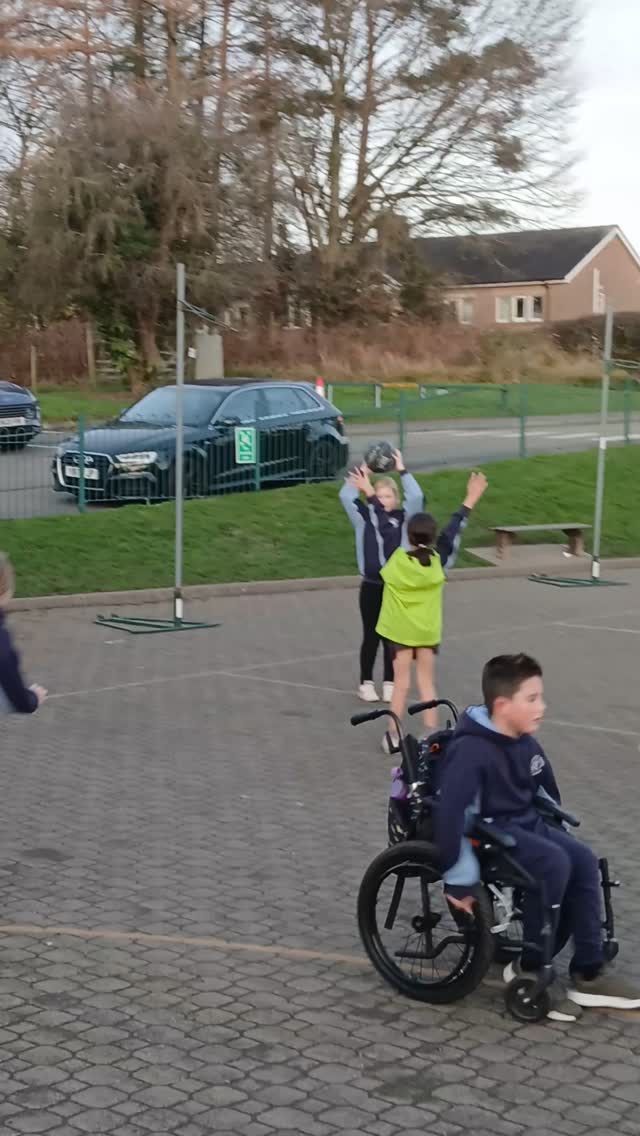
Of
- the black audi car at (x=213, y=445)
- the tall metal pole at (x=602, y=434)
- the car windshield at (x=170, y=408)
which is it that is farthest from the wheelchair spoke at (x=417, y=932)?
the car windshield at (x=170, y=408)

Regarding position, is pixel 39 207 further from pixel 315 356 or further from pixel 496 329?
pixel 496 329

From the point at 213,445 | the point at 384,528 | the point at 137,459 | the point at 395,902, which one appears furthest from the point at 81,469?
the point at 395,902

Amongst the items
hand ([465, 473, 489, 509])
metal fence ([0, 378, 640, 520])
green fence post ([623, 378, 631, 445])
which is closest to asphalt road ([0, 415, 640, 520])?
metal fence ([0, 378, 640, 520])

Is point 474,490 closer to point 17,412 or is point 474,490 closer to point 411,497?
point 411,497

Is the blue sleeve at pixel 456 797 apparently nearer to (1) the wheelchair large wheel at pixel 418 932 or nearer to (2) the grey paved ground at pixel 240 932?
(1) the wheelchair large wheel at pixel 418 932

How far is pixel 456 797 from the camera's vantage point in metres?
4.52

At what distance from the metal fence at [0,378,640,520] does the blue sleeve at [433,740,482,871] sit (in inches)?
498

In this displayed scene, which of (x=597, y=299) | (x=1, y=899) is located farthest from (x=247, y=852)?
(x=597, y=299)

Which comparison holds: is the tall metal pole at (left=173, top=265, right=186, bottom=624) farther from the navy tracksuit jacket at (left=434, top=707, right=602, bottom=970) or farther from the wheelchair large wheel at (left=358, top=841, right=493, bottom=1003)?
the navy tracksuit jacket at (left=434, top=707, right=602, bottom=970)

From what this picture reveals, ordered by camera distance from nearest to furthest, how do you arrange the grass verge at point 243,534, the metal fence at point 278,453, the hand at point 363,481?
the hand at point 363,481 < the grass verge at point 243,534 < the metal fence at point 278,453

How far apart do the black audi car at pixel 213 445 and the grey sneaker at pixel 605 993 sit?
1326 centimetres

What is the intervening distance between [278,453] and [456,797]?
14.9m

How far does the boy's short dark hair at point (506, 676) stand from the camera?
452 centimetres

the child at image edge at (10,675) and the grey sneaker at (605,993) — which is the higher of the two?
the child at image edge at (10,675)
